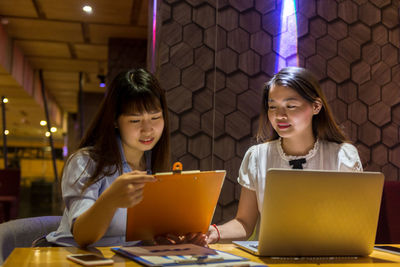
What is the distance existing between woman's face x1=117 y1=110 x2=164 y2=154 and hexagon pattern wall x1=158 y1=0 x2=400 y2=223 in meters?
1.02

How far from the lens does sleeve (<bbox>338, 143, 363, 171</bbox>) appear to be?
2109 mm

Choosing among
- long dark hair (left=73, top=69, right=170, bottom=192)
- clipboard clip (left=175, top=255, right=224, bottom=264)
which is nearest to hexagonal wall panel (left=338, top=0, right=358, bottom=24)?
long dark hair (left=73, top=69, right=170, bottom=192)

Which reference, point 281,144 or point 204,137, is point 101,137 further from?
point 204,137

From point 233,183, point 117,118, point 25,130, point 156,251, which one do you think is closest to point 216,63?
point 233,183

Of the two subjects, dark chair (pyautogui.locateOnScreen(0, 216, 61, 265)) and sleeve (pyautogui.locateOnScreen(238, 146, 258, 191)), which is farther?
sleeve (pyautogui.locateOnScreen(238, 146, 258, 191))

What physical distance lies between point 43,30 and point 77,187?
188 inches

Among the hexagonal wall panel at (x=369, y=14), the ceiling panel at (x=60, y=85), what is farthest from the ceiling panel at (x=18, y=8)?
the hexagonal wall panel at (x=369, y=14)

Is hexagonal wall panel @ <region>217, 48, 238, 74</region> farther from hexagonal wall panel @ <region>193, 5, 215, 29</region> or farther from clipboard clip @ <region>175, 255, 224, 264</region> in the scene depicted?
clipboard clip @ <region>175, 255, 224, 264</region>

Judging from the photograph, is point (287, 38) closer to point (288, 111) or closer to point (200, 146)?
point (200, 146)

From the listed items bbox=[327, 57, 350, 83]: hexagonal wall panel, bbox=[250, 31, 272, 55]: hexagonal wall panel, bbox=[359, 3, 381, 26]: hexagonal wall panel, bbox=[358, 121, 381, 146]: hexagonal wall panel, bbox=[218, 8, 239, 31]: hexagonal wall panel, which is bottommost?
bbox=[358, 121, 381, 146]: hexagonal wall panel

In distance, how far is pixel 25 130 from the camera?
16.2ft

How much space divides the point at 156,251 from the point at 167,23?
1.83 meters

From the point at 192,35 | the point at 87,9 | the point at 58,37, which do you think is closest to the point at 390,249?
the point at 192,35

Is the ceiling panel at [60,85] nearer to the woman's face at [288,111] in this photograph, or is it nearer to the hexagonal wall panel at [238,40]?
the hexagonal wall panel at [238,40]
